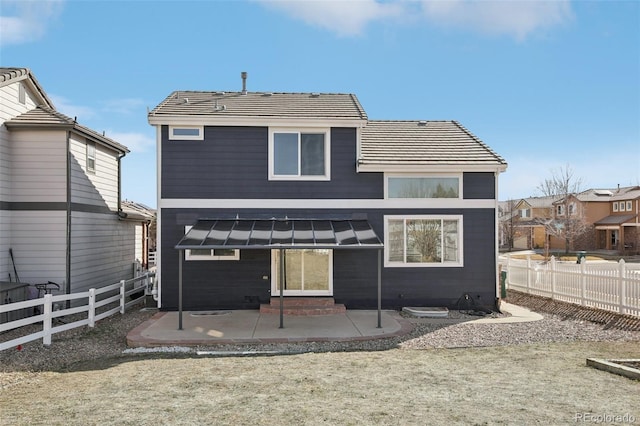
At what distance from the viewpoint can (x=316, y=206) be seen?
13891 mm

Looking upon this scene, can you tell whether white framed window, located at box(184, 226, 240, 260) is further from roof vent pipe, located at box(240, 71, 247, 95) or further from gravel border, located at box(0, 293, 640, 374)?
roof vent pipe, located at box(240, 71, 247, 95)

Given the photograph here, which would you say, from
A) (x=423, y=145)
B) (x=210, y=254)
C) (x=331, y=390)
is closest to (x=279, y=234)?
(x=210, y=254)

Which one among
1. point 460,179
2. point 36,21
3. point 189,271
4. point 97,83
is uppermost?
point 36,21

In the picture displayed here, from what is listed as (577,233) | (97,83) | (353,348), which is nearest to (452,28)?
(353,348)

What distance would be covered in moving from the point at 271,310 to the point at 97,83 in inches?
399

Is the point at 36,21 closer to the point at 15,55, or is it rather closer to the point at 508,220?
the point at 15,55

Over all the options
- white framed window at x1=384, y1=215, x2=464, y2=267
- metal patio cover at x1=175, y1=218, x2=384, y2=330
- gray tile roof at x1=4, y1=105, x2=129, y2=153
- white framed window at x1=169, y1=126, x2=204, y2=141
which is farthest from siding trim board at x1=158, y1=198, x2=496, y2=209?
gray tile roof at x1=4, y1=105, x2=129, y2=153

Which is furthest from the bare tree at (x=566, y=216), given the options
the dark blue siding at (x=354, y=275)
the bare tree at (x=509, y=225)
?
the dark blue siding at (x=354, y=275)

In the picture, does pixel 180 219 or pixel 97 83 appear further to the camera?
pixel 97 83

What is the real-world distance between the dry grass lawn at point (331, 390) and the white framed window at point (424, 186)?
20.2ft

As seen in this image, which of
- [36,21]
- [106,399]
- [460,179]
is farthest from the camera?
[460,179]

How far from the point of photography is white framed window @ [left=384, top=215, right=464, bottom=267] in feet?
46.1

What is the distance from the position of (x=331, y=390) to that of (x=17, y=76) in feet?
44.3

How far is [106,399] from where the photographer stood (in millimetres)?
6121
